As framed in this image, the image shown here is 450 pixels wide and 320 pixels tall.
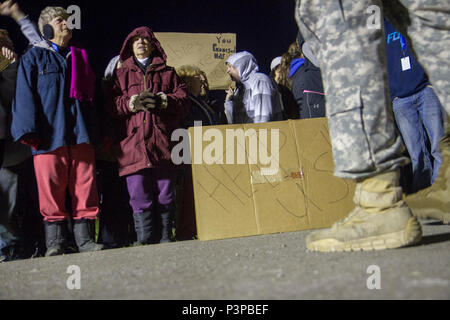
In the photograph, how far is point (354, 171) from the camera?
1.25 metres

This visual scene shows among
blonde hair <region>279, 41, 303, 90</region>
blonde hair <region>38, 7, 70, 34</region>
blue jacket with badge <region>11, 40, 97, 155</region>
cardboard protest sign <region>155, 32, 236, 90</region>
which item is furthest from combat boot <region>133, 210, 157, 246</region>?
cardboard protest sign <region>155, 32, 236, 90</region>

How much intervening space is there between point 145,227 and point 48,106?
0.91 metres

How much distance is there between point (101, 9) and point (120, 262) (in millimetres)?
3632

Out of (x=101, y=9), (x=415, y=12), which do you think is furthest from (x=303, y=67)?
(x=101, y=9)

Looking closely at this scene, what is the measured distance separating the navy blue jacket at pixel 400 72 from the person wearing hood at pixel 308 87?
52 centimetres

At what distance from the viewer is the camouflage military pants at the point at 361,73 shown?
1.23m

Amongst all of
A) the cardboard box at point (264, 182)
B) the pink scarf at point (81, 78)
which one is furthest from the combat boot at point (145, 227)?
the pink scarf at point (81, 78)

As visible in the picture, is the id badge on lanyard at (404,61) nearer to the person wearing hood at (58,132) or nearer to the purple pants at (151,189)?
the purple pants at (151,189)

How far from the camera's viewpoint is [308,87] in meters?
3.10

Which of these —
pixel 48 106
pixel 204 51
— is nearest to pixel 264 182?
pixel 48 106

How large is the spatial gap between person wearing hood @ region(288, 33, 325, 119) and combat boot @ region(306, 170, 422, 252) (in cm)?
180

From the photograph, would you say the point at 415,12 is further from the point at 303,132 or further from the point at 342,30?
the point at 303,132

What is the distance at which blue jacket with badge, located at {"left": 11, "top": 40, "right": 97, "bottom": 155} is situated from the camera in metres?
2.24
